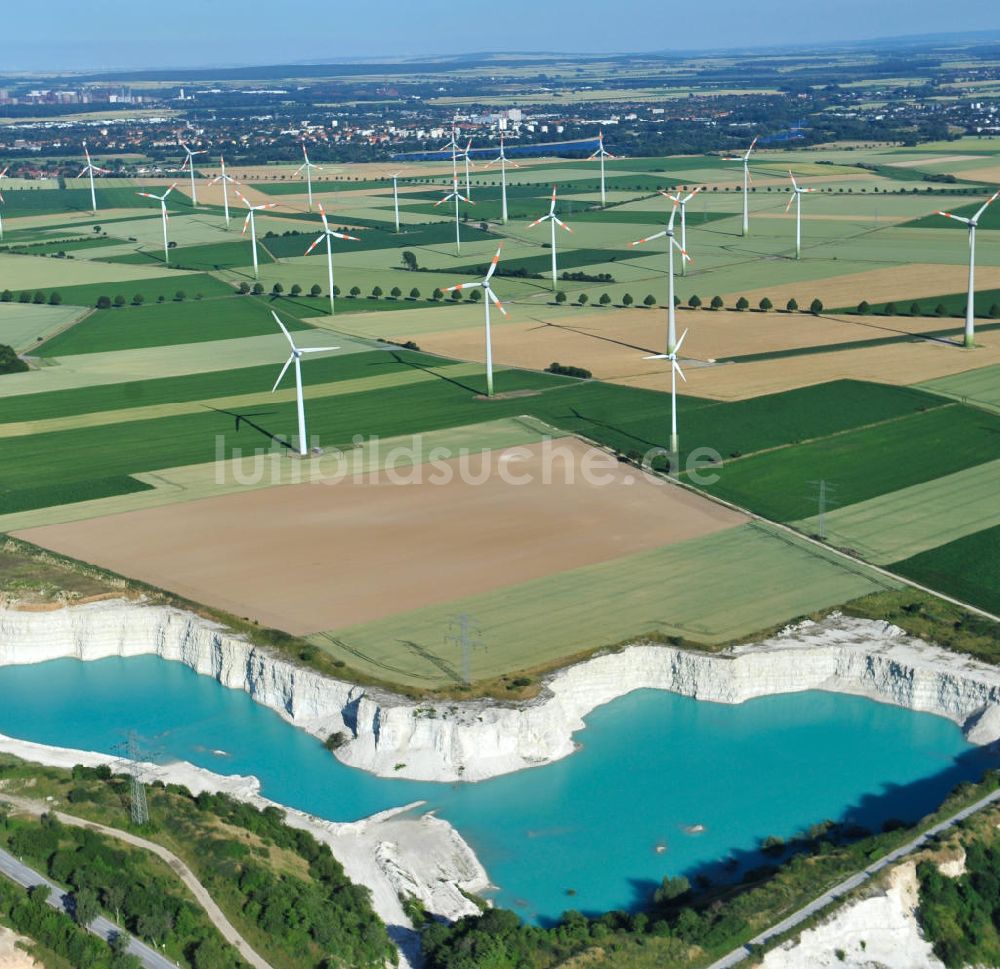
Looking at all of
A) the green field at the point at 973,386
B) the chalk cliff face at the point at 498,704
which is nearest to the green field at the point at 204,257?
the green field at the point at 973,386

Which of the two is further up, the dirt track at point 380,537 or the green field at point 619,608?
the dirt track at point 380,537

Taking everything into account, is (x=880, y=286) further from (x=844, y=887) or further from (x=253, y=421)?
(x=844, y=887)

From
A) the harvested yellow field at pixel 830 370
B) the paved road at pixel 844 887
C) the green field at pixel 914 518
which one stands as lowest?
the paved road at pixel 844 887

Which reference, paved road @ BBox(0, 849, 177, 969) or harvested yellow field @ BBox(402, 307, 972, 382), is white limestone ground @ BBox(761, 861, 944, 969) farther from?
harvested yellow field @ BBox(402, 307, 972, 382)

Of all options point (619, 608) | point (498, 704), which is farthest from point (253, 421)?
point (498, 704)

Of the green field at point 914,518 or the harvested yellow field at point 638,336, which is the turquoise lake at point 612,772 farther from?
the harvested yellow field at point 638,336
